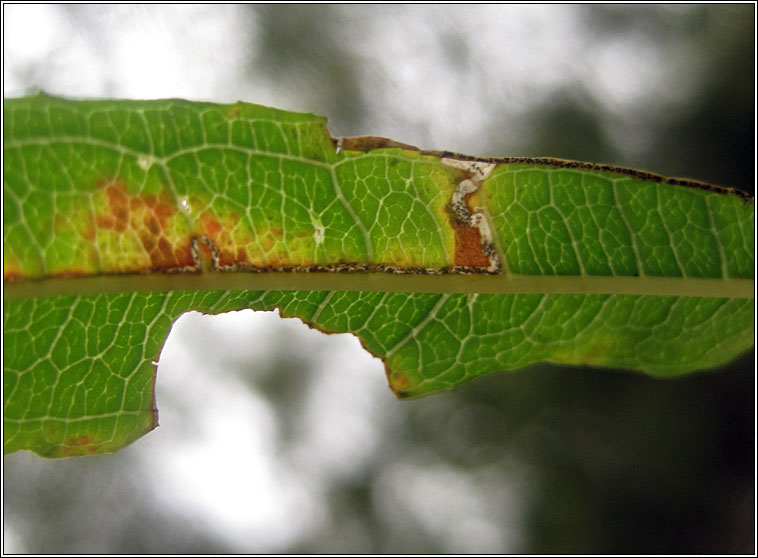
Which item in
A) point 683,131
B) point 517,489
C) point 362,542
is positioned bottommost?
point 362,542

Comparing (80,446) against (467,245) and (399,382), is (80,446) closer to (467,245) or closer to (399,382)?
(399,382)

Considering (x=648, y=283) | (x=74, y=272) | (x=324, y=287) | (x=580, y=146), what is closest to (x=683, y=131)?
(x=580, y=146)

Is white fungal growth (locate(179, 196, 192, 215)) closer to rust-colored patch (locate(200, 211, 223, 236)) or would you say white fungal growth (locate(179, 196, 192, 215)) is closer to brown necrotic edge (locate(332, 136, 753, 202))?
rust-colored patch (locate(200, 211, 223, 236))

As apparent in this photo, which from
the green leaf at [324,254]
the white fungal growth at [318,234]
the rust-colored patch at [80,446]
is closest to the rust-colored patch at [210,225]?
the green leaf at [324,254]

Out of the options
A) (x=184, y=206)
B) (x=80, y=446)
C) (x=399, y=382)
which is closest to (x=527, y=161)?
(x=399, y=382)

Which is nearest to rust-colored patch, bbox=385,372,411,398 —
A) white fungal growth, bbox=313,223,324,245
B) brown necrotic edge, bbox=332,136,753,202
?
white fungal growth, bbox=313,223,324,245

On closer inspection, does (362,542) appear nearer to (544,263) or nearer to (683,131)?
(683,131)

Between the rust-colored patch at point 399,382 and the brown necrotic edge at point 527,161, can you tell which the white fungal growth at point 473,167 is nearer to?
the brown necrotic edge at point 527,161

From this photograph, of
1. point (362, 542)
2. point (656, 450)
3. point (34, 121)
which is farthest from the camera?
point (362, 542)
